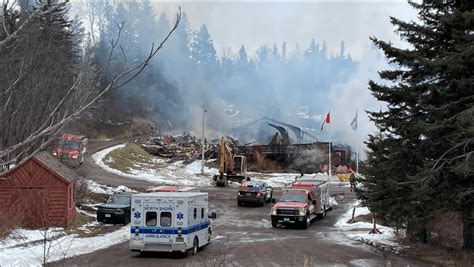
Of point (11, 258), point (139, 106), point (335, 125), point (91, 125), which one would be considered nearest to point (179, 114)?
point (139, 106)

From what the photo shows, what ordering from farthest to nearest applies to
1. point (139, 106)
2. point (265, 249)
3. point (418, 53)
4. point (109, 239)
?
1. point (139, 106)
2. point (109, 239)
3. point (265, 249)
4. point (418, 53)

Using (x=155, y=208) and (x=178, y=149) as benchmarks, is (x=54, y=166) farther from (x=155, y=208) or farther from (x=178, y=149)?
(x=178, y=149)

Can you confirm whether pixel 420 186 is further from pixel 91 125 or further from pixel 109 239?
pixel 91 125

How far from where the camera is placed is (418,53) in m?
18.5

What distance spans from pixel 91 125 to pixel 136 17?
49.4m

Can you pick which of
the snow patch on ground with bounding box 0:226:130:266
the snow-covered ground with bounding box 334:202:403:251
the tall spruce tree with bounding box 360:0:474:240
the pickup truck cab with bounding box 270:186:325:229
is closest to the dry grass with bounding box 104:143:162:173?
the pickup truck cab with bounding box 270:186:325:229

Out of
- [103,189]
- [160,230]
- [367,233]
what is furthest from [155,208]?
[103,189]

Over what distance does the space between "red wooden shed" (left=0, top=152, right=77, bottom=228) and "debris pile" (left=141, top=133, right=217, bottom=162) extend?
132ft

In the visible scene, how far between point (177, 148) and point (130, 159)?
11706 millimetres

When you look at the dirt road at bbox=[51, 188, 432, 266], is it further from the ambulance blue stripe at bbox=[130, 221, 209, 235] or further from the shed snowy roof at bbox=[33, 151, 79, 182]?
the shed snowy roof at bbox=[33, 151, 79, 182]

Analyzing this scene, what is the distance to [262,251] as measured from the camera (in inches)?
818

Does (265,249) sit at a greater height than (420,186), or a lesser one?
lesser

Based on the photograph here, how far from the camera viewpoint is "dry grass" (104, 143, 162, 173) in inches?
2215

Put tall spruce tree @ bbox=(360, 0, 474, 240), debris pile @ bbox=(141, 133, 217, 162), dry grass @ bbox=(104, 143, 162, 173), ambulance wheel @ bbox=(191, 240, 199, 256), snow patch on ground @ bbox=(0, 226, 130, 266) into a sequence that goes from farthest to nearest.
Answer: debris pile @ bbox=(141, 133, 217, 162), dry grass @ bbox=(104, 143, 162, 173), ambulance wheel @ bbox=(191, 240, 199, 256), snow patch on ground @ bbox=(0, 226, 130, 266), tall spruce tree @ bbox=(360, 0, 474, 240)
